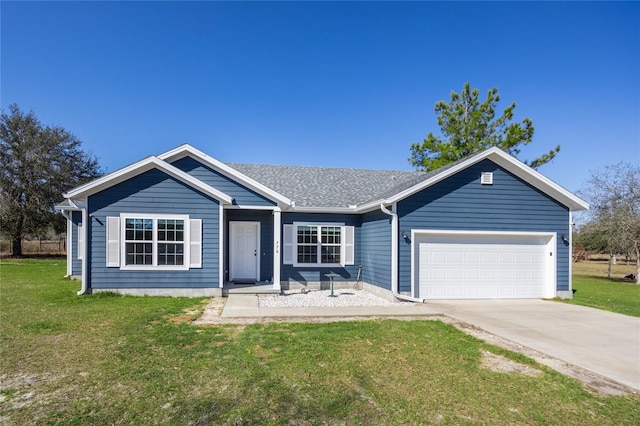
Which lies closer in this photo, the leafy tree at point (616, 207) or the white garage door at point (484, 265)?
the white garage door at point (484, 265)

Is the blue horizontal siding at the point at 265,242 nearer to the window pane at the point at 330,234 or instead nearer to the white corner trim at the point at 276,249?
the white corner trim at the point at 276,249

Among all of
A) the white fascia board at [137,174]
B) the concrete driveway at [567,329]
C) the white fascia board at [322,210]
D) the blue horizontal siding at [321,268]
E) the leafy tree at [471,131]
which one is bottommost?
the concrete driveway at [567,329]

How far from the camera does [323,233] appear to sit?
13242 mm

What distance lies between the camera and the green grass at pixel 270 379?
3736 mm

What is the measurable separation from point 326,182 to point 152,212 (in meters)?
7.15

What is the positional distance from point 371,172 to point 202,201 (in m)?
8.83

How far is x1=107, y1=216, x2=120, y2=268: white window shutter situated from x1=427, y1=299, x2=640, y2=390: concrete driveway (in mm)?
9078

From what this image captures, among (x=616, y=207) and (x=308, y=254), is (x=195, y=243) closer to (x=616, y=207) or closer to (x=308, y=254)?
(x=308, y=254)

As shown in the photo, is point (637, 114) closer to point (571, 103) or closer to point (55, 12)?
point (571, 103)

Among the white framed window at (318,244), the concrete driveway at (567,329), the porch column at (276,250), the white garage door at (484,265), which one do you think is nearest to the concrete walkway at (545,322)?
the concrete driveway at (567,329)

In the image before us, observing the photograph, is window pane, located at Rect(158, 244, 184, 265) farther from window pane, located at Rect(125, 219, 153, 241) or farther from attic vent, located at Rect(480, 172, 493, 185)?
attic vent, located at Rect(480, 172, 493, 185)

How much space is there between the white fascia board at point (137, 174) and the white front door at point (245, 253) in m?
2.28

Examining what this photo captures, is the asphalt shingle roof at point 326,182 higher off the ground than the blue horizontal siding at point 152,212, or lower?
higher

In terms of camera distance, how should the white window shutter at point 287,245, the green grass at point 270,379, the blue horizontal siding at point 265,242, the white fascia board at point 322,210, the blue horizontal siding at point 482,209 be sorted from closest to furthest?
the green grass at point 270,379
the blue horizontal siding at point 482,209
the white fascia board at point 322,210
the white window shutter at point 287,245
the blue horizontal siding at point 265,242
